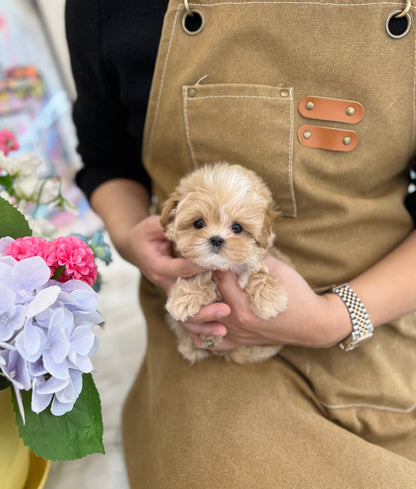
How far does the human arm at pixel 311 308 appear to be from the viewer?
0.76 metres

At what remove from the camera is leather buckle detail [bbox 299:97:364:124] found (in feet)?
2.39

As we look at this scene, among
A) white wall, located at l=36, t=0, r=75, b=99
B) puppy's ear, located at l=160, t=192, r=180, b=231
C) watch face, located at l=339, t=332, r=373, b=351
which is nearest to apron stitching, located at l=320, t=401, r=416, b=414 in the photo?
watch face, located at l=339, t=332, r=373, b=351

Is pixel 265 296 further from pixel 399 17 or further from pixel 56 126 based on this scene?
pixel 56 126

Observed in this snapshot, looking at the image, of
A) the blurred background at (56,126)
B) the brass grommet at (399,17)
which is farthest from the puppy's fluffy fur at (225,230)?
the blurred background at (56,126)

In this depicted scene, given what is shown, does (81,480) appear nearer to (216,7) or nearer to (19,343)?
(19,343)

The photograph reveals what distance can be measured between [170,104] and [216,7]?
0.19 m

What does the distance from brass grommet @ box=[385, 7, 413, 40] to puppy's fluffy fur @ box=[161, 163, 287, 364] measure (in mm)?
326

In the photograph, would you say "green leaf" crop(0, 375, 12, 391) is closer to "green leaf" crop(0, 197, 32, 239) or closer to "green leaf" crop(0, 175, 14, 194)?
"green leaf" crop(0, 197, 32, 239)

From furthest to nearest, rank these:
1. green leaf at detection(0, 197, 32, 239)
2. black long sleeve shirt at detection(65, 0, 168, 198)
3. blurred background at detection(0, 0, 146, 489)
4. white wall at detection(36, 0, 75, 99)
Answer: white wall at detection(36, 0, 75, 99) → blurred background at detection(0, 0, 146, 489) → black long sleeve shirt at detection(65, 0, 168, 198) → green leaf at detection(0, 197, 32, 239)

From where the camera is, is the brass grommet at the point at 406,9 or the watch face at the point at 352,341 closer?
the brass grommet at the point at 406,9

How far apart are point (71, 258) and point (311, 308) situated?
45 cm

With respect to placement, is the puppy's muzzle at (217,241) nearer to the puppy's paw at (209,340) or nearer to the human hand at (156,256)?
the human hand at (156,256)

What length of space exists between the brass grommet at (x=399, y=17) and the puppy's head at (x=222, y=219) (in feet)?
1.11

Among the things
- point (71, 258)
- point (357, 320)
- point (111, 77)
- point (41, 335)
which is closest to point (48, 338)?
point (41, 335)
